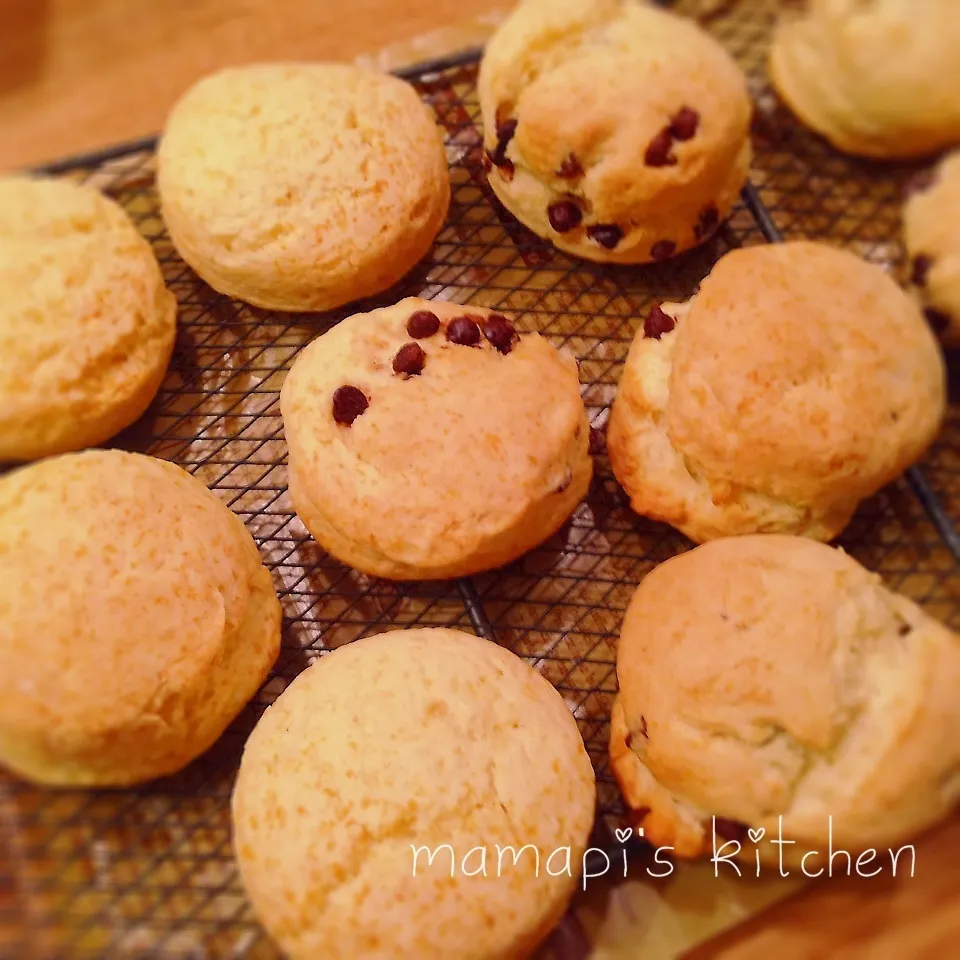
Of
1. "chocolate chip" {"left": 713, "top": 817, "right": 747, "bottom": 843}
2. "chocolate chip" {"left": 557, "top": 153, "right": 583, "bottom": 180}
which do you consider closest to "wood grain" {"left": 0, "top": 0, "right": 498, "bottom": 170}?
"chocolate chip" {"left": 557, "top": 153, "right": 583, "bottom": 180}

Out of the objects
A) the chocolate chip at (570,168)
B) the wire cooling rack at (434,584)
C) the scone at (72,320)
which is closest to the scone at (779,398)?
the wire cooling rack at (434,584)

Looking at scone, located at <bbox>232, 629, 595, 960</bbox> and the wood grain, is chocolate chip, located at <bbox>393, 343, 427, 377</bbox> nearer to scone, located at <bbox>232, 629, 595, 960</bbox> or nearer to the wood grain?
scone, located at <bbox>232, 629, 595, 960</bbox>

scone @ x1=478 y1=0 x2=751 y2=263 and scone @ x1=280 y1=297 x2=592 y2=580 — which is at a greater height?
scone @ x1=478 y1=0 x2=751 y2=263

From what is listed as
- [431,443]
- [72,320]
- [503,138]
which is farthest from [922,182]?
[72,320]

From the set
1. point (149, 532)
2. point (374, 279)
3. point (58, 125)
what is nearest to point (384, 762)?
point (149, 532)

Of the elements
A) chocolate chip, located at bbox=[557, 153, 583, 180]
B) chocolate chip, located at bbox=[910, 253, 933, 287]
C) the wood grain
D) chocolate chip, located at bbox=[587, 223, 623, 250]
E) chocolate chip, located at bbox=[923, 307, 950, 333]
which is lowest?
chocolate chip, located at bbox=[923, 307, 950, 333]
